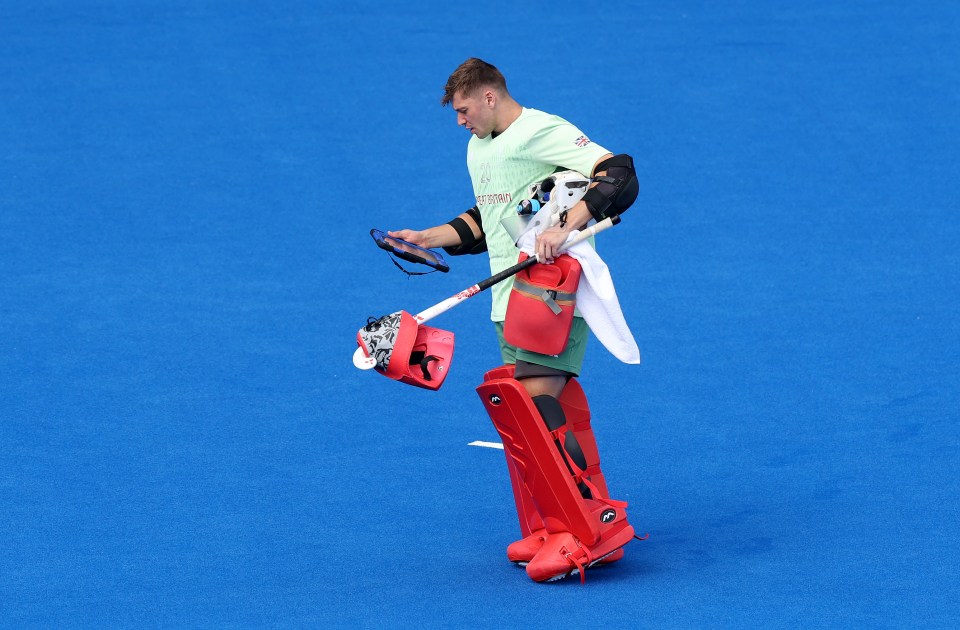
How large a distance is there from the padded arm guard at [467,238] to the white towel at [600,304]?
42 cm

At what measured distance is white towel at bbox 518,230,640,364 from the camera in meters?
4.92

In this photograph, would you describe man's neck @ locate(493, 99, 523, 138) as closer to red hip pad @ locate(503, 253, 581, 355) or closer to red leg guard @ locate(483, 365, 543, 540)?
red hip pad @ locate(503, 253, 581, 355)

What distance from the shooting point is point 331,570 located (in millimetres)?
5074

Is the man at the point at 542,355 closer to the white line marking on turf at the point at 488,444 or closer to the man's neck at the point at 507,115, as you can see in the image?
the man's neck at the point at 507,115

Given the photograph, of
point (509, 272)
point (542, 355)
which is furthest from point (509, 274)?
point (542, 355)

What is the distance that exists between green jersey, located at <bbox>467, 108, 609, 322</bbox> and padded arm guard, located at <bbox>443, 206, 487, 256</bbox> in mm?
171

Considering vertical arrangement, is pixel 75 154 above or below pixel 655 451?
above

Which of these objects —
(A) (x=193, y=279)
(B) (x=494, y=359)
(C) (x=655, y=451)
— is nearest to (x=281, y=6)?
(A) (x=193, y=279)

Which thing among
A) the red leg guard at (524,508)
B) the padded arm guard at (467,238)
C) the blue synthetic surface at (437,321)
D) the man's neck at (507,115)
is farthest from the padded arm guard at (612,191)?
the blue synthetic surface at (437,321)

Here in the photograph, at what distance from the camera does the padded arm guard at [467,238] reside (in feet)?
17.6

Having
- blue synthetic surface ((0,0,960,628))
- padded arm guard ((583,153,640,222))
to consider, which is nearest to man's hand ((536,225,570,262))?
padded arm guard ((583,153,640,222))

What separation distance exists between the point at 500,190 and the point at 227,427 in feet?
6.41

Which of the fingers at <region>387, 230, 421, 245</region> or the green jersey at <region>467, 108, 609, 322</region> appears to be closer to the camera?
the green jersey at <region>467, 108, 609, 322</region>

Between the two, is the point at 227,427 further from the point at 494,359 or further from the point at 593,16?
the point at 593,16
